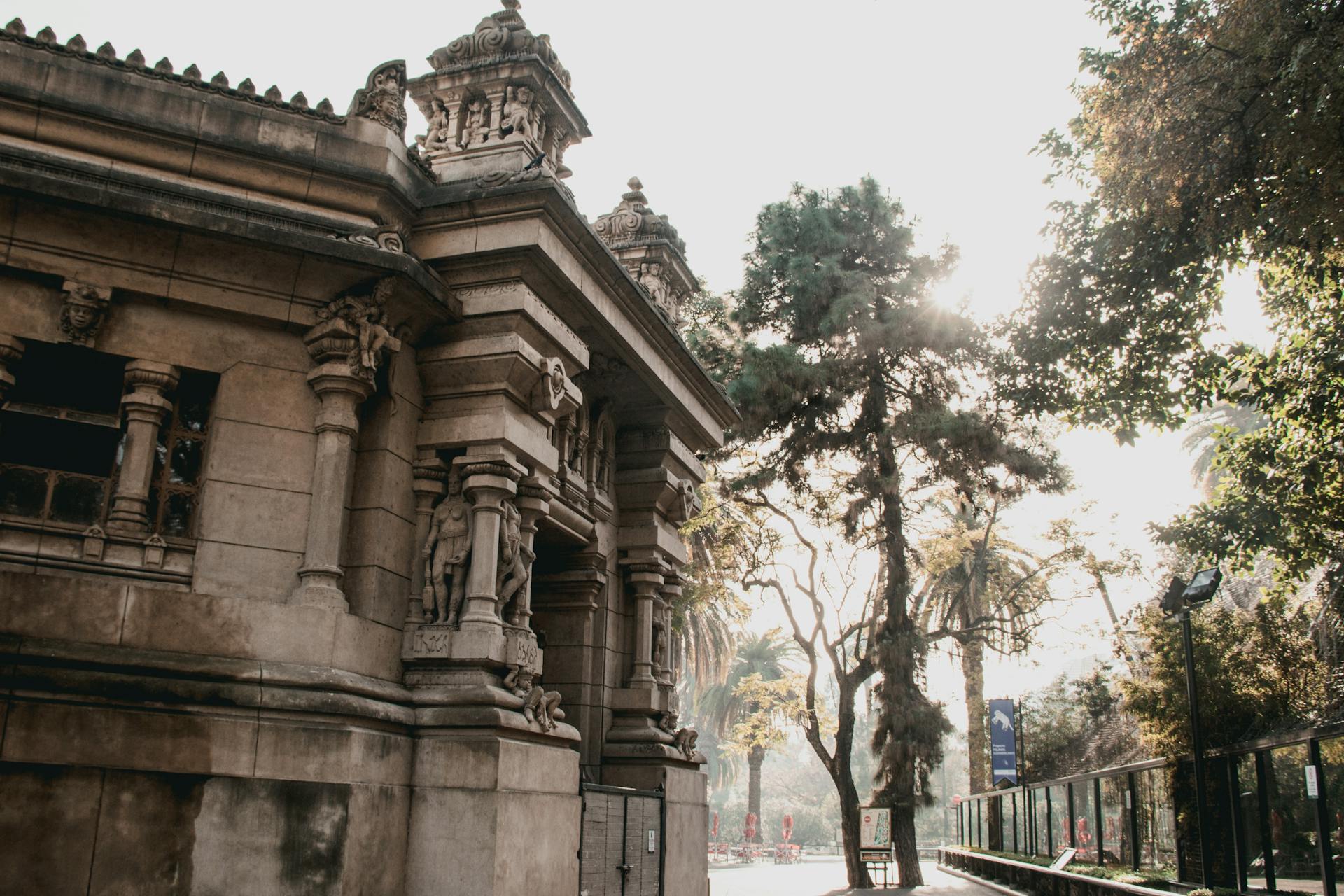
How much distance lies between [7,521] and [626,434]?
6967 millimetres

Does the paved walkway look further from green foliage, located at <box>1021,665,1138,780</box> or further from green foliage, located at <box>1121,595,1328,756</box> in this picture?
green foliage, located at <box>1121,595,1328,756</box>

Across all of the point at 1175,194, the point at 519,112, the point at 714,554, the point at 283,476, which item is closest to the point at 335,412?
the point at 283,476

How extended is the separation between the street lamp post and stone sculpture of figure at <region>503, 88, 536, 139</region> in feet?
34.1

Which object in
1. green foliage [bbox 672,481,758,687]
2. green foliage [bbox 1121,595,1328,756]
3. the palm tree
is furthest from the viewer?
the palm tree

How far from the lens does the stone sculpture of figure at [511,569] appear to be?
31.4ft

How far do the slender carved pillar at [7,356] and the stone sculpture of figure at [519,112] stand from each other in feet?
15.2

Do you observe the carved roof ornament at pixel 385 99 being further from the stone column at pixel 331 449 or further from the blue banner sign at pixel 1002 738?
the blue banner sign at pixel 1002 738

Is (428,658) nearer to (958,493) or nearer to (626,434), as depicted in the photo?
(626,434)

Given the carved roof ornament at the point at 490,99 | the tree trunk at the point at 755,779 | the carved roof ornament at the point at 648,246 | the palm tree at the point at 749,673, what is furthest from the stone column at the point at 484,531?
the palm tree at the point at 749,673

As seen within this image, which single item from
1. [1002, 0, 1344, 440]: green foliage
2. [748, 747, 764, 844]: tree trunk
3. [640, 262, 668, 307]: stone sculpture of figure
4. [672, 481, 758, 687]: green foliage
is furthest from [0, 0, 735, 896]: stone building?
[748, 747, 764, 844]: tree trunk

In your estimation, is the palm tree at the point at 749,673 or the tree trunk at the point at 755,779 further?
the palm tree at the point at 749,673

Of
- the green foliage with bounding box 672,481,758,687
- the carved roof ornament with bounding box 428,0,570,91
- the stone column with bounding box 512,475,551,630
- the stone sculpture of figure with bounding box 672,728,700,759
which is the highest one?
the carved roof ornament with bounding box 428,0,570,91

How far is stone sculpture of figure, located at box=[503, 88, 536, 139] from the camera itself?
1062 cm

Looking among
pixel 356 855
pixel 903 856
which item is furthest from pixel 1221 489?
pixel 356 855
